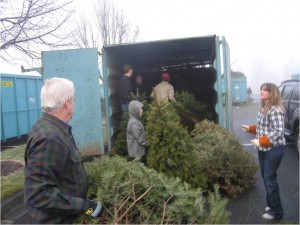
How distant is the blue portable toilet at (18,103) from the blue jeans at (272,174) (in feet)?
31.5

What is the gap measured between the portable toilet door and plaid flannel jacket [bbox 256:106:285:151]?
137 inches

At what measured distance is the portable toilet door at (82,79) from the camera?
639cm

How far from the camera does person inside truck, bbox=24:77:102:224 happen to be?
6.26ft

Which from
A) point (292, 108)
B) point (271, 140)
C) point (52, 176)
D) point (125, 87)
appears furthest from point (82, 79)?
point (292, 108)

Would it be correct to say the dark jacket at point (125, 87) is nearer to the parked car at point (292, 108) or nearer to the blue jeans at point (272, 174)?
the blue jeans at point (272, 174)

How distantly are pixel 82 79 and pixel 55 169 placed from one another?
467 cm

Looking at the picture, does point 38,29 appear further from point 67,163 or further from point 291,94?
point 291,94

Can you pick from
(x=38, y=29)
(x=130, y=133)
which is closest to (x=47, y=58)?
(x=38, y=29)

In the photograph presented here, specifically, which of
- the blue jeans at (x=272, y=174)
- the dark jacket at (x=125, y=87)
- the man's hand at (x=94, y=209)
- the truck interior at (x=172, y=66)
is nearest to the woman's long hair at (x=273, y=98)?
the blue jeans at (x=272, y=174)

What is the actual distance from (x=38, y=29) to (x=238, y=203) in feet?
17.2

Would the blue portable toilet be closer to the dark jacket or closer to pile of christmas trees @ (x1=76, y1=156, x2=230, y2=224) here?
the dark jacket

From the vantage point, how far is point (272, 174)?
4.12m

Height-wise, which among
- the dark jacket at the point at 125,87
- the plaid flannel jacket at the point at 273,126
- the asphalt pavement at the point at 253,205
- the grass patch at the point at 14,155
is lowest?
the asphalt pavement at the point at 253,205

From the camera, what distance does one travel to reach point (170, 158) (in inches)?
173
